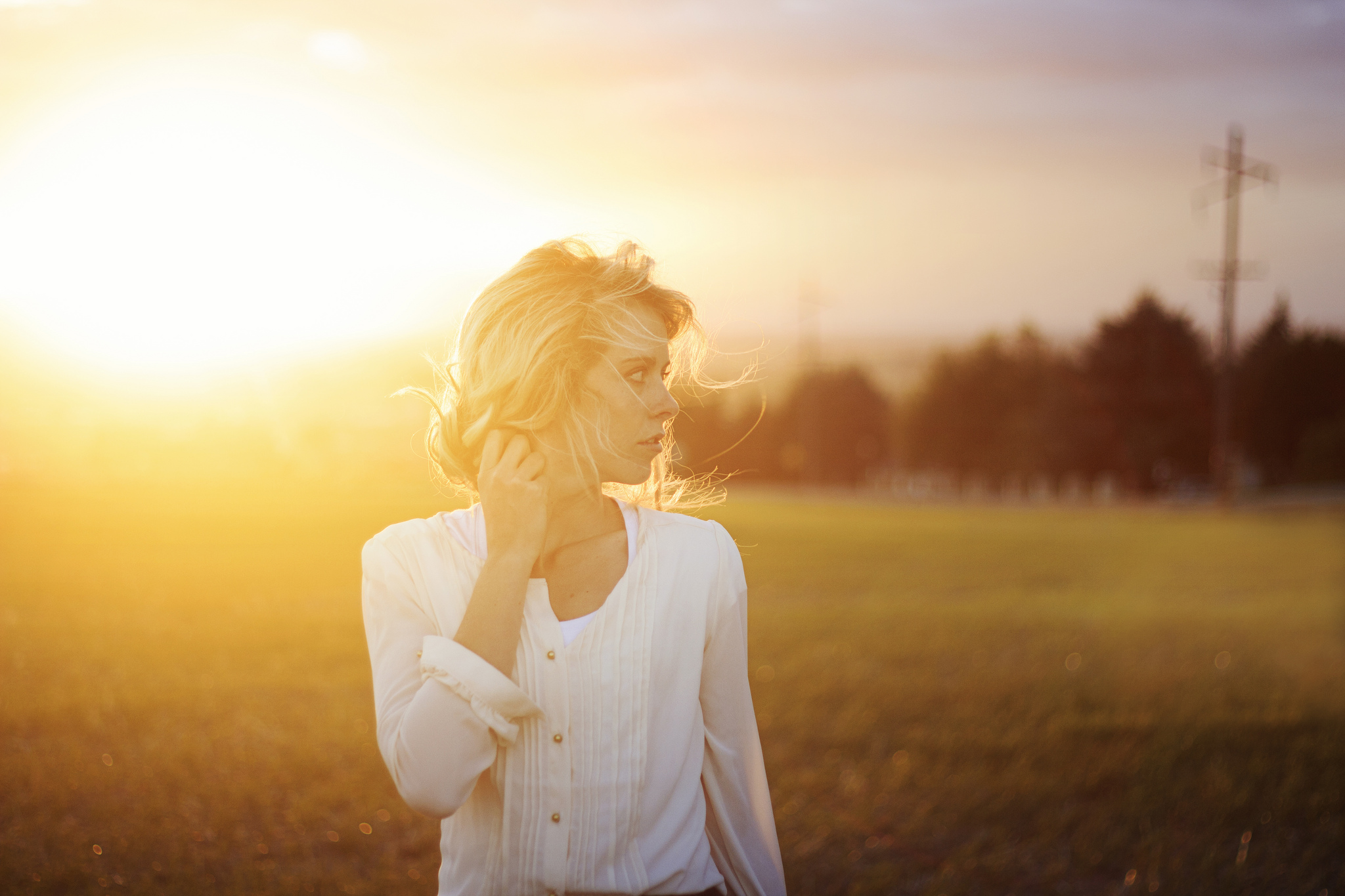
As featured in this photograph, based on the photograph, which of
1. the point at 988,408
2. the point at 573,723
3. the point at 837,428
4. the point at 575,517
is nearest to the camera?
the point at 573,723

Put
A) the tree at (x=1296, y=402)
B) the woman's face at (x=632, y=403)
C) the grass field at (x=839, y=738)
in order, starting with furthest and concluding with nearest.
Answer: the tree at (x=1296, y=402), the grass field at (x=839, y=738), the woman's face at (x=632, y=403)

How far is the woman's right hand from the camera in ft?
7.86

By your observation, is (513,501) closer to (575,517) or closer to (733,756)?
(575,517)

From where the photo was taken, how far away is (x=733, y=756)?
2.79 m

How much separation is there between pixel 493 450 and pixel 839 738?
234 inches

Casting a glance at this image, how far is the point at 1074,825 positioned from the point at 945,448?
243 ft

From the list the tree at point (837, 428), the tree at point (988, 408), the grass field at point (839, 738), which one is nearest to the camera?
the grass field at point (839, 738)

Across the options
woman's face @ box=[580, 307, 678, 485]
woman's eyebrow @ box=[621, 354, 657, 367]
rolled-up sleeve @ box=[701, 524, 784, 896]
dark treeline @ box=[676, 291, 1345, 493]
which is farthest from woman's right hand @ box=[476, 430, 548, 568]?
dark treeline @ box=[676, 291, 1345, 493]

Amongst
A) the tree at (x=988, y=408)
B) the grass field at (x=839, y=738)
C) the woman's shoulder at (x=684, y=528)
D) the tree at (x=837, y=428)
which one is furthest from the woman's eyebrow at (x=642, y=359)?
the tree at (x=837, y=428)

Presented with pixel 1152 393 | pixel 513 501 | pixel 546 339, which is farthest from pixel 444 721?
pixel 1152 393

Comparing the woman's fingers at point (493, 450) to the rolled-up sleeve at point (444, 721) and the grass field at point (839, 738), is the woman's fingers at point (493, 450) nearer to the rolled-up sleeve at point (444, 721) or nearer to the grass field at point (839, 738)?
the rolled-up sleeve at point (444, 721)

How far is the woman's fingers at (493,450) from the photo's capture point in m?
2.48

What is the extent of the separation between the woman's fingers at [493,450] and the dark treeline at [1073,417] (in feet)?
155

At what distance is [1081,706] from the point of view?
8.69 m
